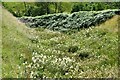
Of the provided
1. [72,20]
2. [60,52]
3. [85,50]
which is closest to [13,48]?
[60,52]

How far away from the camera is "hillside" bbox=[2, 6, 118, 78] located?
2438 centimetres

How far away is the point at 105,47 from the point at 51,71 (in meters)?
7.16

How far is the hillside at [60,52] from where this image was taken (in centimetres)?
2438

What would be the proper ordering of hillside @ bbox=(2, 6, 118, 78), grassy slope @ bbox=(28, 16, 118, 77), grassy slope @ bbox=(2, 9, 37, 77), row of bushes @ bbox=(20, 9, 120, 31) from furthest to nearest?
row of bushes @ bbox=(20, 9, 120, 31)
grassy slope @ bbox=(28, 16, 118, 77)
hillside @ bbox=(2, 6, 118, 78)
grassy slope @ bbox=(2, 9, 37, 77)

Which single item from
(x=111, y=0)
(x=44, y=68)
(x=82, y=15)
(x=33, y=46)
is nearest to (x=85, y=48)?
(x=33, y=46)

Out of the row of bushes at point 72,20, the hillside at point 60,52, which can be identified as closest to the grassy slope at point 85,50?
the hillside at point 60,52

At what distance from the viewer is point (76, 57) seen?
28625mm

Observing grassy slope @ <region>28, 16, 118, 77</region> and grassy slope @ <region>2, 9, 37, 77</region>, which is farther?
grassy slope @ <region>28, 16, 118, 77</region>

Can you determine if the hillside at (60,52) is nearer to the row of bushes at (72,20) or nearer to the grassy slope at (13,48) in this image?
the grassy slope at (13,48)

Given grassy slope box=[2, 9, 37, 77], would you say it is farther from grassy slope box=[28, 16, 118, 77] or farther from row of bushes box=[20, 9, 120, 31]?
row of bushes box=[20, 9, 120, 31]

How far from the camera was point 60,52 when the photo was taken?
29516mm

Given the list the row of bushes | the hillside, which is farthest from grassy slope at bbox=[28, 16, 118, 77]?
the row of bushes

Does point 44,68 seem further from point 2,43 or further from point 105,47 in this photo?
point 105,47

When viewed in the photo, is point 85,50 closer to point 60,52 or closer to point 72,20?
point 60,52
